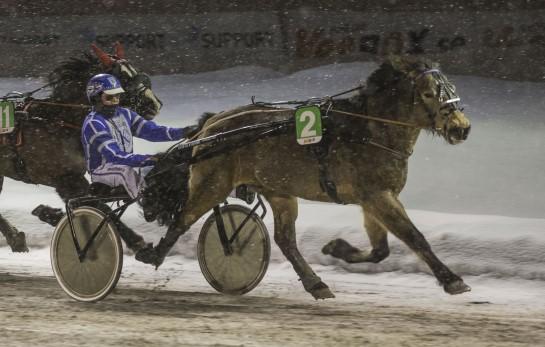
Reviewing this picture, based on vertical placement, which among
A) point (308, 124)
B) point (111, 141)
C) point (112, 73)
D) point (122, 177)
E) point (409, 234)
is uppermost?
point (112, 73)

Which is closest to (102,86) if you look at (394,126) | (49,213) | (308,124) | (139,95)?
(139,95)

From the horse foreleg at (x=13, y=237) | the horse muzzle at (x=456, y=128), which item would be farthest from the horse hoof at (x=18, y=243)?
the horse muzzle at (x=456, y=128)

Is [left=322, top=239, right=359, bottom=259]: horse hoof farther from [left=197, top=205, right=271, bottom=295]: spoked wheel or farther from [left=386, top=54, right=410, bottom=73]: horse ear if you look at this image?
[left=386, top=54, right=410, bottom=73]: horse ear

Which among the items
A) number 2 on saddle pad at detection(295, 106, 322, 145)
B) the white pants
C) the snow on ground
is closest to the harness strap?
number 2 on saddle pad at detection(295, 106, 322, 145)

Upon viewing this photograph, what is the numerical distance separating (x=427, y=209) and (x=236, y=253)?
148 inches

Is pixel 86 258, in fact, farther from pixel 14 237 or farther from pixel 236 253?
pixel 14 237

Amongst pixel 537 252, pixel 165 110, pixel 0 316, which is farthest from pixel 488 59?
pixel 0 316

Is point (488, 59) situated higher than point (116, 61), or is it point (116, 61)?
point (488, 59)

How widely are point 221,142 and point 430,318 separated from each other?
185 cm

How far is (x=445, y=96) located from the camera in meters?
7.22

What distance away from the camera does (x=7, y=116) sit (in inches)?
371

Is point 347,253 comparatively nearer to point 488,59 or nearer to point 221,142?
point 221,142

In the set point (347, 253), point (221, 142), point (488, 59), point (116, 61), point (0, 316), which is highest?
point (488, 59)

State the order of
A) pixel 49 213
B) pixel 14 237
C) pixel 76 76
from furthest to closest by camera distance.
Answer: pixel 14 237 < pixel 76 76 < pixel 49 213
